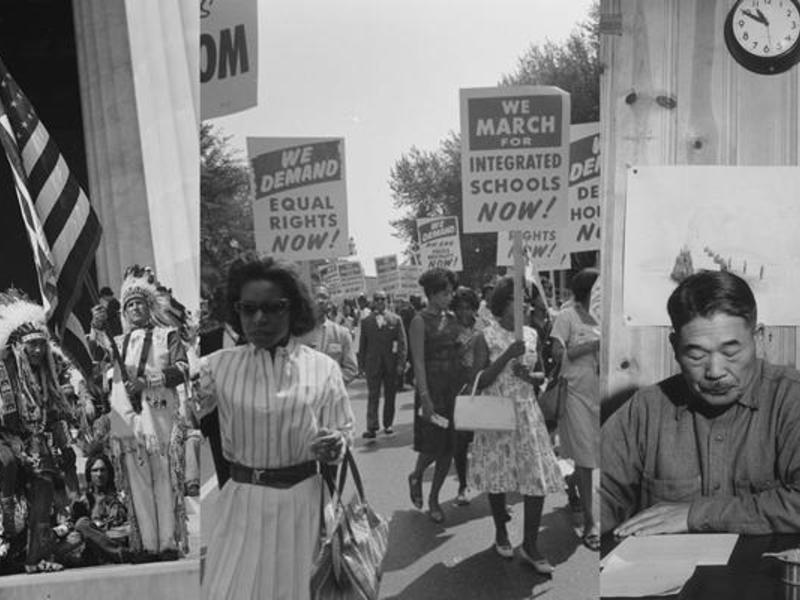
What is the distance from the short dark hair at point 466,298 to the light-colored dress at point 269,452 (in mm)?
433

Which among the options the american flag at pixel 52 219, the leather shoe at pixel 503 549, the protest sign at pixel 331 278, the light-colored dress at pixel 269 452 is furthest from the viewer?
the american flag at pixel 52 219

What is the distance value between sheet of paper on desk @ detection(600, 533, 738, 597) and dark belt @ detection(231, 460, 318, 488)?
3.20 ft

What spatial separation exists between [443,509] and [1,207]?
169 cm

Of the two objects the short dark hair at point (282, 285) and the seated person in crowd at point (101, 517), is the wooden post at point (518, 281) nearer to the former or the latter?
the short dark hair at point (282, 285)

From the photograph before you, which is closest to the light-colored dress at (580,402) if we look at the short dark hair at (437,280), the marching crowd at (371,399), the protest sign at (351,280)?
the marching crowd at (371,399)

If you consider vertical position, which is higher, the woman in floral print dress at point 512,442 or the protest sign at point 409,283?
the protest sign at point 409,283

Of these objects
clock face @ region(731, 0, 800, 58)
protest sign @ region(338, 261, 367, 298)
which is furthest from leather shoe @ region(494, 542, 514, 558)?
clock face @ region(731, 0, 800, 58)

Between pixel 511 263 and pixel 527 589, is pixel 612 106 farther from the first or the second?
pixel 527 589

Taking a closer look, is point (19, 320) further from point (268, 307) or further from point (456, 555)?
point (456, 555)

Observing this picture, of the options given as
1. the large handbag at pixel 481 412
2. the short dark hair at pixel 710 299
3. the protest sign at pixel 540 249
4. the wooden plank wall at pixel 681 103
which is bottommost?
the large handbag at pixel 481 412

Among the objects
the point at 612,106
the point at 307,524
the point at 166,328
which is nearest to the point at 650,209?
the point at 612,106

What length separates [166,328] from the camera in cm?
261

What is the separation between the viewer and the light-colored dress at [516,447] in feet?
8.16

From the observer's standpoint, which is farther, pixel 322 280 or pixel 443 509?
pixel 443 509
